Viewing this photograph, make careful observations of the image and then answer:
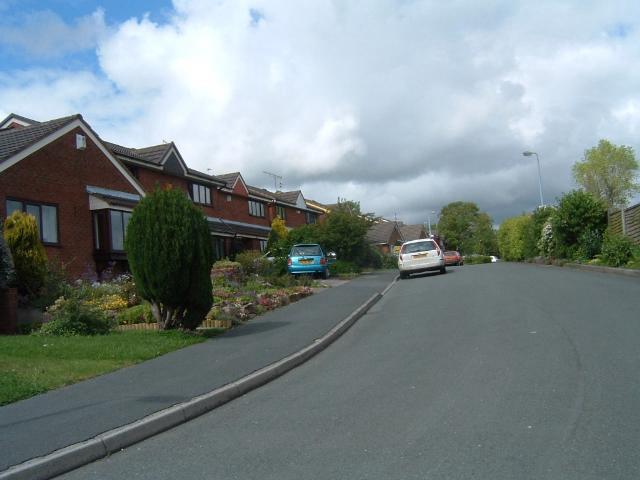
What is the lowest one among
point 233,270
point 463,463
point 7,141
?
point 463,463

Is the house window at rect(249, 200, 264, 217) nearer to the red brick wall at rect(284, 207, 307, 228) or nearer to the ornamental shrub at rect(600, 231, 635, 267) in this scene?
the red brick wall at rect(284, 207, 307, 228)

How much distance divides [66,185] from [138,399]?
52.7ft

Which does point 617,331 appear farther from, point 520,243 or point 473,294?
point 520,243

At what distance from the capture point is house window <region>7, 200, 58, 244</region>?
18.7 m

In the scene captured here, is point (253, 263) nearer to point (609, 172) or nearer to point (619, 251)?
point (619, 251)

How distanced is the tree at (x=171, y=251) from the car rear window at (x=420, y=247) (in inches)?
625

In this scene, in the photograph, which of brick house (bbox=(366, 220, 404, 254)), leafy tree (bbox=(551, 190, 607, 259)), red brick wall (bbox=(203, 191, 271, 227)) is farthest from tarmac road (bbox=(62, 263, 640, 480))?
brick house (bbox=(366, 220, 404, 254))

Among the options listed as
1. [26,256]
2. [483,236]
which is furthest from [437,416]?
[483,236]

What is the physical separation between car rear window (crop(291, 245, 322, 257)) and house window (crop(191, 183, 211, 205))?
9.63 metres

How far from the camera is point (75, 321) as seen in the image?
11.3 metres

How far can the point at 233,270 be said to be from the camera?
20547 mm

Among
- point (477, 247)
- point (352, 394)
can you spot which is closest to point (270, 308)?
point (352, 394)

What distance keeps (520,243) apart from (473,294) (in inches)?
1071

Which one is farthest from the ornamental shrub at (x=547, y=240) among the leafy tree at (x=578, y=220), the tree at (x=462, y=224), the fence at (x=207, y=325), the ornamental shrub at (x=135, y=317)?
the tree at (x=462, y=224)
